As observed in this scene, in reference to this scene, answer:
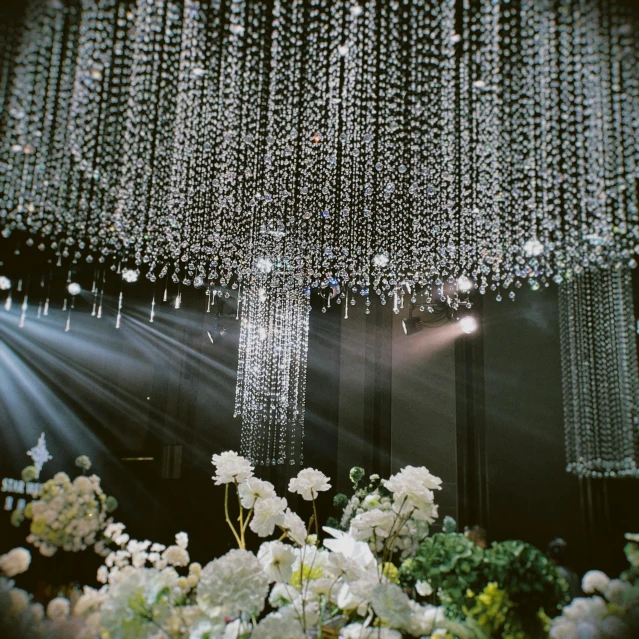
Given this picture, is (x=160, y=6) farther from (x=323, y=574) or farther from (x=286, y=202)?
(x=323, y=574)

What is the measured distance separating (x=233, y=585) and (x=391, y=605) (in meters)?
0.33

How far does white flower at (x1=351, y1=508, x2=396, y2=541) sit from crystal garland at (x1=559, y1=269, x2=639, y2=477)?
256 centimetres

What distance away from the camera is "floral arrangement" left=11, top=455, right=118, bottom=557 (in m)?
1.19

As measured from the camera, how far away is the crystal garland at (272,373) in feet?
18.1

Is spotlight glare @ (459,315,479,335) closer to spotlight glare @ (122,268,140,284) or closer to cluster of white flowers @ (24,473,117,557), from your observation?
spotlight glare @ (122,268,140,284)

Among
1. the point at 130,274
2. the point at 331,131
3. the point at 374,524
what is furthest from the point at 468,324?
the point at 374,524

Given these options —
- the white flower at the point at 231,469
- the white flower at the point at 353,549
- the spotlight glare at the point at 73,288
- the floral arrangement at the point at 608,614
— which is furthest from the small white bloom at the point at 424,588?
the spotlight glare at the point at 73,288

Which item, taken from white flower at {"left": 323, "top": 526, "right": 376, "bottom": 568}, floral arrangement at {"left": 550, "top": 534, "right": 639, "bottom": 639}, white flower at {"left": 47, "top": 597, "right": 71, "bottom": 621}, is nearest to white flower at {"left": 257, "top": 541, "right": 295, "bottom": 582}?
white flower at {"left": 323, "top": 526, "right": 376, "bottom": 568}

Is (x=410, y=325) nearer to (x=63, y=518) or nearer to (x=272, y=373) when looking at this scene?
(x=272, y=373)

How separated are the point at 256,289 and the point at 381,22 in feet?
11.6

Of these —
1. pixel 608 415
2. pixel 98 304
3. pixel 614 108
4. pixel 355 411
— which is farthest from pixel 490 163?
pixel 98 304

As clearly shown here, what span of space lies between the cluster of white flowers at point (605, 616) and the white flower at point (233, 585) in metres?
0.64

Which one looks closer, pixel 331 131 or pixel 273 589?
pixel 273 589

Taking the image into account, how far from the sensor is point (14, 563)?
1022 mm
